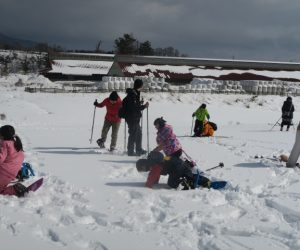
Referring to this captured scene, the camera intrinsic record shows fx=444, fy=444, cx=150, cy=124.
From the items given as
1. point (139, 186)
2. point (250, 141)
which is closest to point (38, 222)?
point (139, 186)

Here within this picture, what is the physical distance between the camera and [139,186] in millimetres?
7707

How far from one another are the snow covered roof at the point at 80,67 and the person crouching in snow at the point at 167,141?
137ft

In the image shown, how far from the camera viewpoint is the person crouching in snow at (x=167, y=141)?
8.09 metres

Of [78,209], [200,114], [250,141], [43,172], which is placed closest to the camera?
[78,209]

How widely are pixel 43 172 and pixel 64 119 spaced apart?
1683 cm

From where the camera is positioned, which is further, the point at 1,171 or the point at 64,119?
the point at 64,119

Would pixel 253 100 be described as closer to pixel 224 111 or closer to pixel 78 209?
pixel 224 111

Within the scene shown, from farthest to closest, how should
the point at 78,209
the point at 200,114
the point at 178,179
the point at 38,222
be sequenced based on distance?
the point at 200,114
the point at 178,179
the point at 78,209
the point at 38,222

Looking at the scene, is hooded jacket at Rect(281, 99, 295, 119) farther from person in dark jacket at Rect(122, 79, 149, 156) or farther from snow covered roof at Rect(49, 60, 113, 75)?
snow covered roof at Rect(49, 60, 113, 75)

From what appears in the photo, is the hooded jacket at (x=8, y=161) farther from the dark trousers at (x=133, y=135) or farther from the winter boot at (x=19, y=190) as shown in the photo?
the dark trousers at (x=133, y=135)

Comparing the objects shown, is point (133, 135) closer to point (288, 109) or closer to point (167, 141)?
point (167, 141)

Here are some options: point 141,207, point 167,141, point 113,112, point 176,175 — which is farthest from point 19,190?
point 113,112

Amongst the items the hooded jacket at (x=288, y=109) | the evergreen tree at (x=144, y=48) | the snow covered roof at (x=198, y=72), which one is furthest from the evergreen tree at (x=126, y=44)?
the hooded jacket at (x=288, y=109)

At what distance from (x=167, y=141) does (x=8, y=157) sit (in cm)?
283
